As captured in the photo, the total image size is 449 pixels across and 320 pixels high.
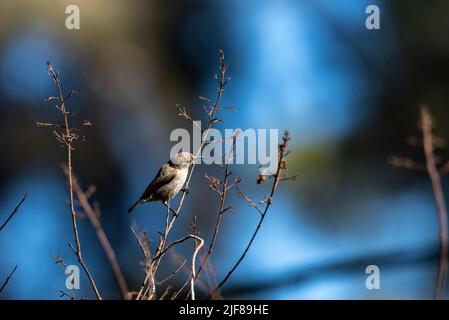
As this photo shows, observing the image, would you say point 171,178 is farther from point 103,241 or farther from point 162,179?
point 103,241

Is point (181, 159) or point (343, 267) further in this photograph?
point (343, 267)

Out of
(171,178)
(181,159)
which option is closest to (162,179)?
(171,178)

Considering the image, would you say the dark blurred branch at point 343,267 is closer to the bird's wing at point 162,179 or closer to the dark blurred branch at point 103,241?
the bird's wing at point 162,179

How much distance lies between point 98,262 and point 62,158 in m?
1.36

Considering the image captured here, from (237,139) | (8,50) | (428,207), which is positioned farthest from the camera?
(8,50)

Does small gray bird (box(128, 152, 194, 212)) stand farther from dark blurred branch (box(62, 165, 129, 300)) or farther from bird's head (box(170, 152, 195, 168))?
dark blurred branch (box(62, 165, 129, 300))

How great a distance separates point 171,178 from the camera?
505cm

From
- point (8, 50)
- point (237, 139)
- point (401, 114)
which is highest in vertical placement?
point (8, 50)

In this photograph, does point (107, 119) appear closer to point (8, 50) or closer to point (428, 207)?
point (8, 50)

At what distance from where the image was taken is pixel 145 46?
342 inches

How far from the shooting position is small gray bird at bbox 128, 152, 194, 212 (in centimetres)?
504

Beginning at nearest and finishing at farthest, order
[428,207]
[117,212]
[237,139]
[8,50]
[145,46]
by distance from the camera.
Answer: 1. [237,139]
2. [428,207]
3. [117,212]
4. [8,50]
5. [145,46]

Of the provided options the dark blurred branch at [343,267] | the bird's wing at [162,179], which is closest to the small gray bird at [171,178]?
the bird's wing at [162,179]
